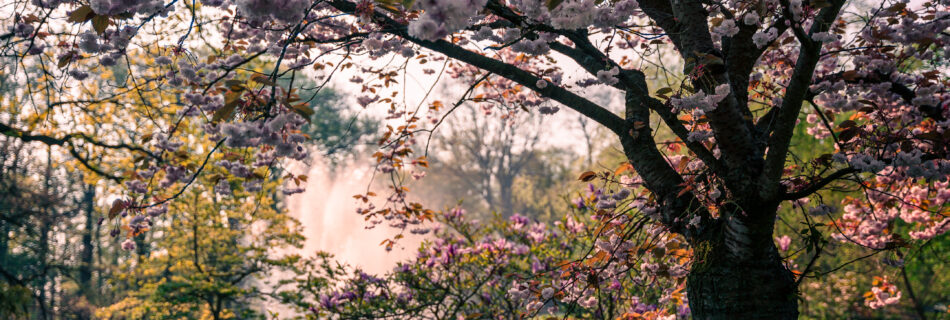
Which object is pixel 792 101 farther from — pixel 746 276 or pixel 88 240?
pixel 88 240

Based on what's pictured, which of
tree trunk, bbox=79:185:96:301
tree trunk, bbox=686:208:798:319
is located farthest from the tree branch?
tree trunk, bbox=79:185:96:301

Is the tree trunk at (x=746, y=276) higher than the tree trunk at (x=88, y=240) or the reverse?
the reverse

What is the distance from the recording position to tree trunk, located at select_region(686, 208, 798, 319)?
106 inches

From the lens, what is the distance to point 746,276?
8.92 ft

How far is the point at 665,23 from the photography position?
10.4ft

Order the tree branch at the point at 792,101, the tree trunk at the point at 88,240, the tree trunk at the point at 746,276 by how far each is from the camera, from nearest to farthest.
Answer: the tree branch at the point at 792,101 < the tree trunk at the point at 746,276 < the tree trunk at the point at 88,240

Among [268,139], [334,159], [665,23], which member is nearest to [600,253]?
[665,23]

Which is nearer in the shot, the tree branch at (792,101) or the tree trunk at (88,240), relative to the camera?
the tree branch at (792,101)

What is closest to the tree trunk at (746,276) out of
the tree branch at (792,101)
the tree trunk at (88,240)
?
the tree branch at (792,101)

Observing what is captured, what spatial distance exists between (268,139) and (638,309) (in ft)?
11.4

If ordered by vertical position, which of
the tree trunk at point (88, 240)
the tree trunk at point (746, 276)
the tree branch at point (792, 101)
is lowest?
the tree trunk at point (746, 276)

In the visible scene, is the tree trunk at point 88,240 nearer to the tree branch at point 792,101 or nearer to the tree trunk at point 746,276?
the tree trunk at point 746,276

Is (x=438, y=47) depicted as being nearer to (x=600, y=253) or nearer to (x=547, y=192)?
(x=600, y=253)

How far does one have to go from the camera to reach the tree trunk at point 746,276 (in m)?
2.70
